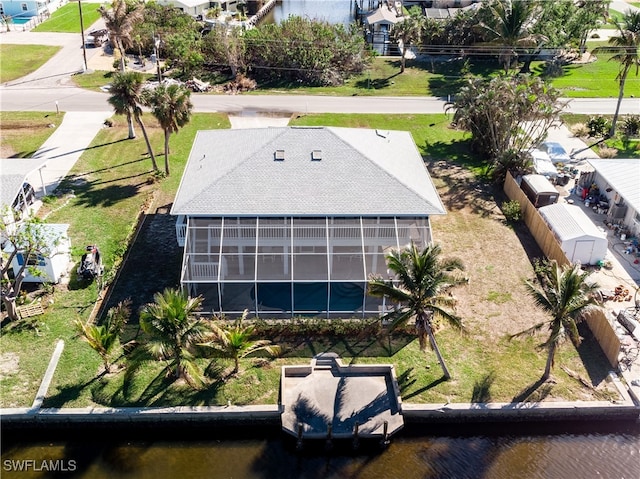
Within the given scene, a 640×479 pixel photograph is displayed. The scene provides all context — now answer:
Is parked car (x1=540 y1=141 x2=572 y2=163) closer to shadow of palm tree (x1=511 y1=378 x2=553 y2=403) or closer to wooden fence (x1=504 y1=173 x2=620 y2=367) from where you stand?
wooden fence (x1=504 y1=173 x2=620 y2=367)

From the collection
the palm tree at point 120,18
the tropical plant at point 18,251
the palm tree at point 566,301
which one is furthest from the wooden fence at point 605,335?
the palm tree at point 120,18

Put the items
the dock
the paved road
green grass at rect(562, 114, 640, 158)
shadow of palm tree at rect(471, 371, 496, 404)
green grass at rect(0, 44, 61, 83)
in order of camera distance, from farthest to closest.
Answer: green grass at rect(0, 44, 61, 83) < the paved road < green grass at rect(562, 114, 640, 158) < shadow of palm tree at rect(471, 371, 496, 404) < the dock

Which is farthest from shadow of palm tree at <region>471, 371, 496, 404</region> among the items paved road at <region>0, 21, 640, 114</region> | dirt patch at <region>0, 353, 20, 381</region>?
paved road at <region>0, 21, 640, 114</region>

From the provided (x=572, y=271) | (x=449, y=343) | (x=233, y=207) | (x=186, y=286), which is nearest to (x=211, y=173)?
(x=233, y=207)

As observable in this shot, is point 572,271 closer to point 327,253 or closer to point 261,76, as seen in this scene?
point 327,253

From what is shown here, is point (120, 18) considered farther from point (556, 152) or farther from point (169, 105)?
point (556, 152)

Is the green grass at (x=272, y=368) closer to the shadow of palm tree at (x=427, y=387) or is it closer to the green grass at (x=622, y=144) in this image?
the shadow of palm tree at (x=427, y=387)
